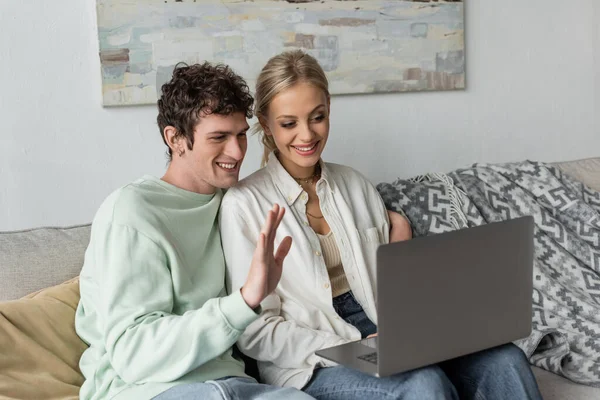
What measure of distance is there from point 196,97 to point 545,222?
1191 millimetres

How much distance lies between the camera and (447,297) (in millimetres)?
1465

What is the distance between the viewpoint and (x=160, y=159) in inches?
94.2

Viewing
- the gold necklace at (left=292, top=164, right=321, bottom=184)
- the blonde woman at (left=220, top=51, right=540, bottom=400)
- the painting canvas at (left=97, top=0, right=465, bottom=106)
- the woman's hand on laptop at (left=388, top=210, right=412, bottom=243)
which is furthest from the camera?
the painting canvas at (left=97, top=0, right=465, bottom=106)

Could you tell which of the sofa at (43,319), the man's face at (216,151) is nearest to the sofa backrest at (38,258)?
the sofa at (43,319)

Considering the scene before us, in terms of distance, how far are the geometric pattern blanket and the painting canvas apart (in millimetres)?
412

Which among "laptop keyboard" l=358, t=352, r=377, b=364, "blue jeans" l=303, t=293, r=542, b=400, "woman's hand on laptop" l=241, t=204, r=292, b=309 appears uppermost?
"woman's hand on laptop" l=241, t=204, r=292, b=309

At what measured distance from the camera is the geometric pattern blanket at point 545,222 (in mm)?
2164

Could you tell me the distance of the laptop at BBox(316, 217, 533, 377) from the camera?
54.9 inches

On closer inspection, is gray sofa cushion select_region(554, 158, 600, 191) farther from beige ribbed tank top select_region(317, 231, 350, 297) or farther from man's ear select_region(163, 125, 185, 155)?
man's ear select_region(163, 125, 185, 155)

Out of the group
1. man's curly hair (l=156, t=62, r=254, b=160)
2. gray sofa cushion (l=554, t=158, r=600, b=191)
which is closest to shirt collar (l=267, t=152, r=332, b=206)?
man's curly hair (l=156, t=62, r=254, b=160)

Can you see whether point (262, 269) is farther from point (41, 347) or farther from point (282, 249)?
point (41, 347)

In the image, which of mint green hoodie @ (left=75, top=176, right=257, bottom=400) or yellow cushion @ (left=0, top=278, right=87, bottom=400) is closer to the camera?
mint green hoodie @ (left=75, top=176, right=257, bottom=400)

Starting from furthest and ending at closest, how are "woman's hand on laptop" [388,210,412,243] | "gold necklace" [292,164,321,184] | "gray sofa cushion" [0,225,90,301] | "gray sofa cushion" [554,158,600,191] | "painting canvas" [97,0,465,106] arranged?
1. "gray sofa cushion" [554,158,600,191]
2. "painting canvas" [97,0,465,106]
3. "woman's hand on laptop" [388,210,412,243]
4. "gold necklace" [292,164,321,184]
5. "gray sofa cushion" [0,225,90,301]

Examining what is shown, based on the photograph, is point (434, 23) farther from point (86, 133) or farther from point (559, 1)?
point (86, 133)
